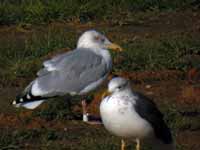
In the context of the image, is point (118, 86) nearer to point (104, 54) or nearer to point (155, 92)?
point (104, 54)

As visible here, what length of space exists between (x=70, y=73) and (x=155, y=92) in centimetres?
110

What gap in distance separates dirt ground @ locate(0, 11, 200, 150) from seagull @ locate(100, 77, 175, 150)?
1.71 feet

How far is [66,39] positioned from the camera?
1227 centimetres

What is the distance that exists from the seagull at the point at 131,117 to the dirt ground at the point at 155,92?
1.71 feet

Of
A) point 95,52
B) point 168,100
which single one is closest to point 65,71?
point 95,52

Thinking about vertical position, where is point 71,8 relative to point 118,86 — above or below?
below

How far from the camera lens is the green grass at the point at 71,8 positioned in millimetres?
13605

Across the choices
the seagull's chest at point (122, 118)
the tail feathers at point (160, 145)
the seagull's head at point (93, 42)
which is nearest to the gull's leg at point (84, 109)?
the seagull's head at point (93, 42)

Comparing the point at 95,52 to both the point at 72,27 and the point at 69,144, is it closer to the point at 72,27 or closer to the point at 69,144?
the point at 69,144

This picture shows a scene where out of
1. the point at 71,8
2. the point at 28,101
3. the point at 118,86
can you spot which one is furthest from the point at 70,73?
Answer: the point at 71,8

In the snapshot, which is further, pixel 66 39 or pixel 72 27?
pixel 72 27

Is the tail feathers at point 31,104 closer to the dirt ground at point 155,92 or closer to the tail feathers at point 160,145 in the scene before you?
the dirt ground at point 155,92

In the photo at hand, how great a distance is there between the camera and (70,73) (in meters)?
9.45

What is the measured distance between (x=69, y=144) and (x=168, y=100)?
6.04 feet
